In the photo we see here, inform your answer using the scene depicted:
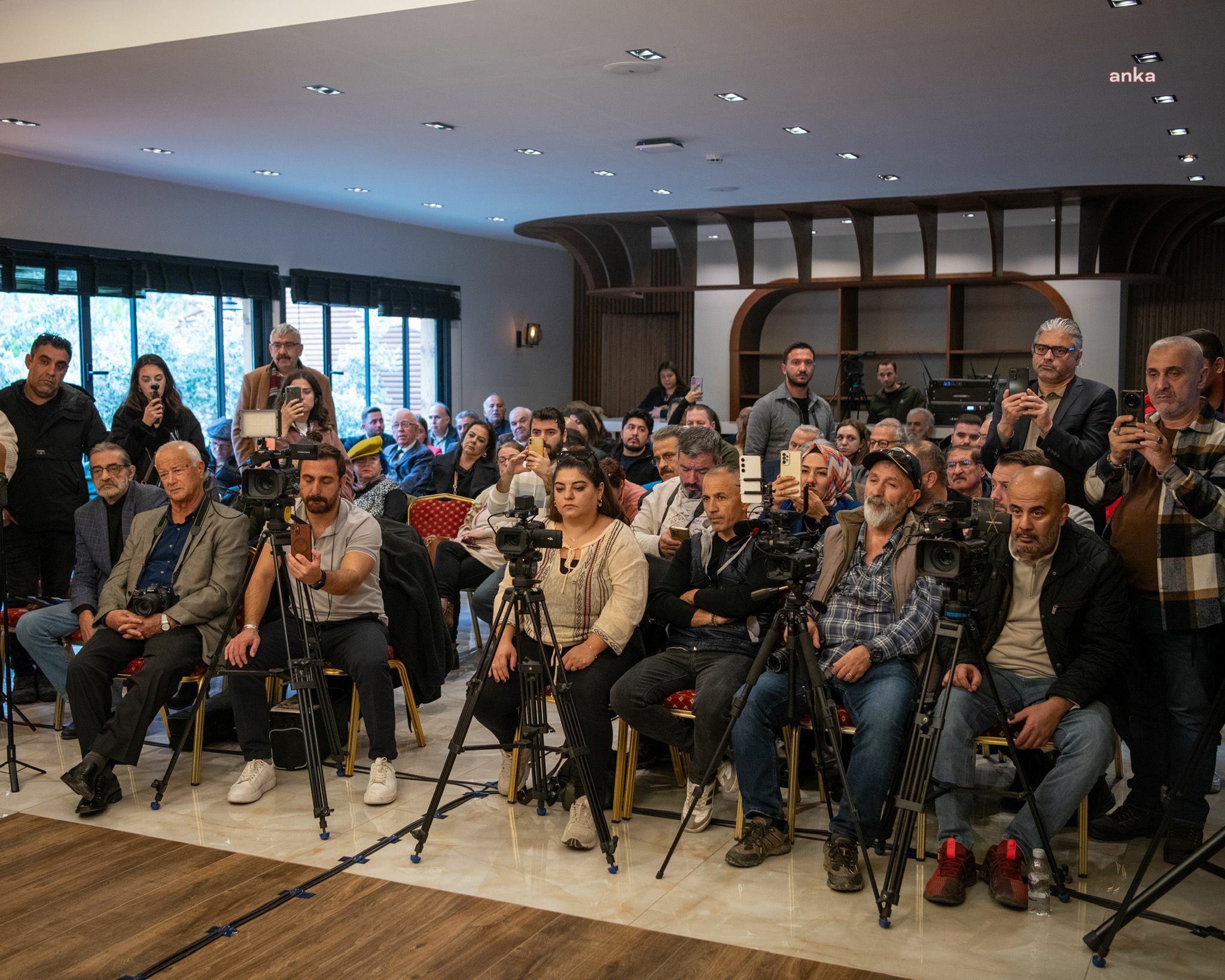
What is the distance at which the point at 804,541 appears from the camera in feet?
10.9

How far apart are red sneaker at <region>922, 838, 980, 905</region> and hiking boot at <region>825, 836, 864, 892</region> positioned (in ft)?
0.60

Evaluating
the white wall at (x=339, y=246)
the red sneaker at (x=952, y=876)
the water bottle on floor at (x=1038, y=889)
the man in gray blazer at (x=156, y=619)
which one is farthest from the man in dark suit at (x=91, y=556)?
the white wall at (x=339, y=246)

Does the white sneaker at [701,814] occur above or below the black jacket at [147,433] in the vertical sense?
below

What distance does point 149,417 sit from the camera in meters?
5.30

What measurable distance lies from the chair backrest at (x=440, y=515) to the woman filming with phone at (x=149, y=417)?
1116 mm

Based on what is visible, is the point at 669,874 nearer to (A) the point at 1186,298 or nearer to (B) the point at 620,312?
(A) the point at 1186,298

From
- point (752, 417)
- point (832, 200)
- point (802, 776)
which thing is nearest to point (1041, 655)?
point (802, 776)

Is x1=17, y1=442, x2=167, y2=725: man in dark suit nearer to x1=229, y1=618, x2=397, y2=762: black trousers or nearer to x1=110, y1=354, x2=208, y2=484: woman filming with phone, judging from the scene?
x1=110, y1=354, x2=208, y2=484: woman filming with phone

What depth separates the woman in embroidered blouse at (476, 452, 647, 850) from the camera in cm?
363

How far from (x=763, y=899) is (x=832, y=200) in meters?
7.31

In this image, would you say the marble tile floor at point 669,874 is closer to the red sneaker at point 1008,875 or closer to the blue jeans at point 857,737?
the red sneaker at point 1008,875

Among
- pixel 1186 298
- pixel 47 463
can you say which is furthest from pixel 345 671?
pixel 1186 298

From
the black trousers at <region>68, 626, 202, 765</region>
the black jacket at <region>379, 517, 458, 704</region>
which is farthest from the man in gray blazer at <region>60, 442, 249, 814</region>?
the black jacket at <region>379, 517, 458, 704</region>

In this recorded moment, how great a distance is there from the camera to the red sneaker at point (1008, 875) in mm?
3004
